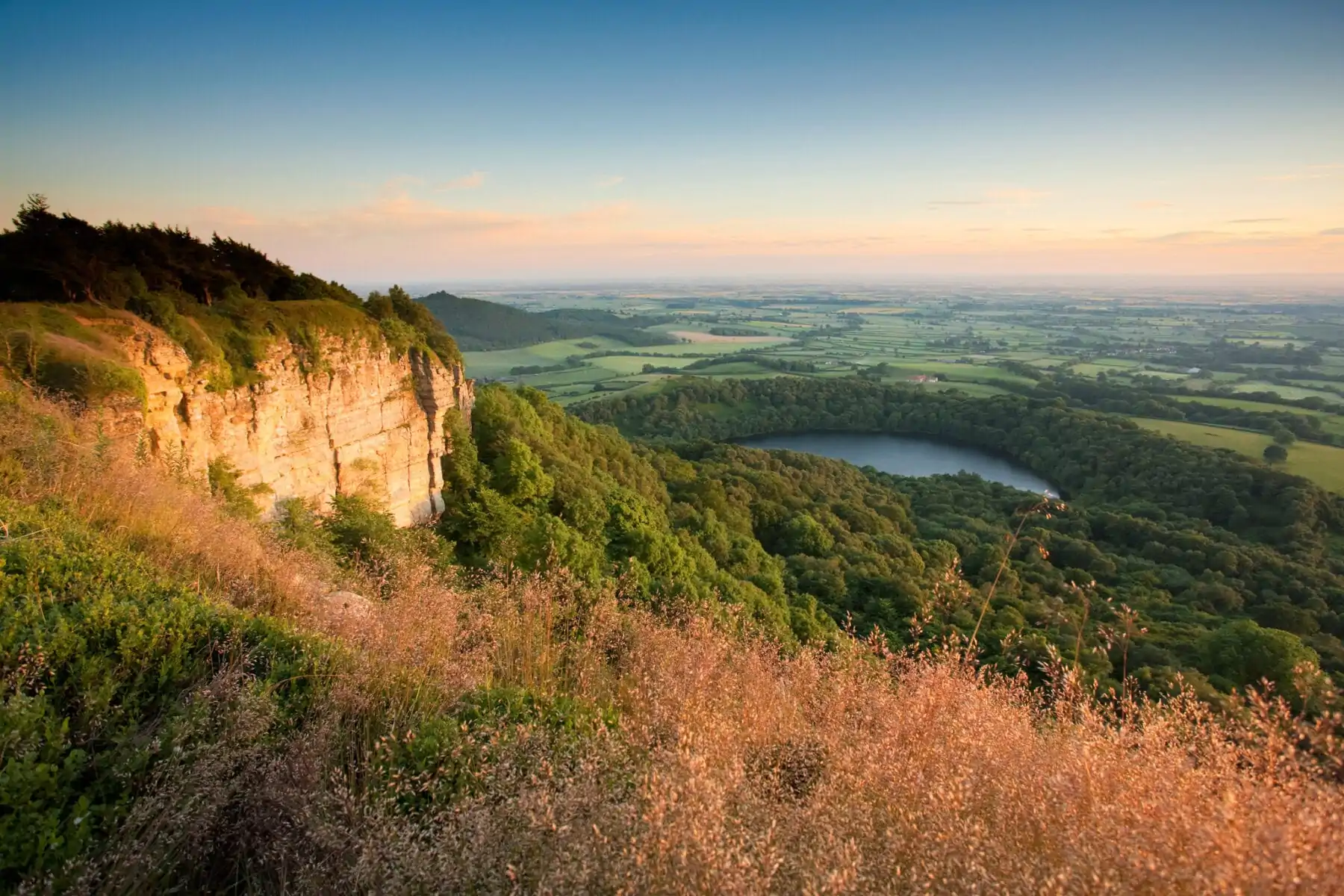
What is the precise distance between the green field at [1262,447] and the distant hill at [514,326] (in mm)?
88390

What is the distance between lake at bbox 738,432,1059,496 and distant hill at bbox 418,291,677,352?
5338cm

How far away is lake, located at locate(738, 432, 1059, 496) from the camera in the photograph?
69062 mm

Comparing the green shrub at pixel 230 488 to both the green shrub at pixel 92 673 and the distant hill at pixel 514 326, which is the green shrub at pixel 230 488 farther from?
the distant hill at pixel 514 326

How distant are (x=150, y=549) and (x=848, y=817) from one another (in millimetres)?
6243

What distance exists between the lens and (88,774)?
2936mm

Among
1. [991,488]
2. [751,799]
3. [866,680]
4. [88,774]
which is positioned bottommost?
[991,488]

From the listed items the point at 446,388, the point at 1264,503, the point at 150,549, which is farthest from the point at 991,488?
the point at 150,549

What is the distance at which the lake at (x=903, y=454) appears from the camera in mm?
69062

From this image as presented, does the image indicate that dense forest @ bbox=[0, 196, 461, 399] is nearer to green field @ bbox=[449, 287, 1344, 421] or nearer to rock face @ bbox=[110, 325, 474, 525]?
rock face @ bbox=[110, 325, 474, 525]

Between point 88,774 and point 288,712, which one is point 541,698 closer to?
point 288,712

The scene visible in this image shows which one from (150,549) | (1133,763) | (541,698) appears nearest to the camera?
(1133,763)

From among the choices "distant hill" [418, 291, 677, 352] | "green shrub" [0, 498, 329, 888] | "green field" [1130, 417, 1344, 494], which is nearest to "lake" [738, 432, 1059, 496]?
"green field" [1130, 417, 1344, 494]

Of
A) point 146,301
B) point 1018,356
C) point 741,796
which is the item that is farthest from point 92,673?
point 1018,356

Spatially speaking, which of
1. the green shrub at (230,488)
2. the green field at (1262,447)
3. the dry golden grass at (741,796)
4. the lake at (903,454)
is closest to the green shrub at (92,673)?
the dry golden grass at (741,796)
